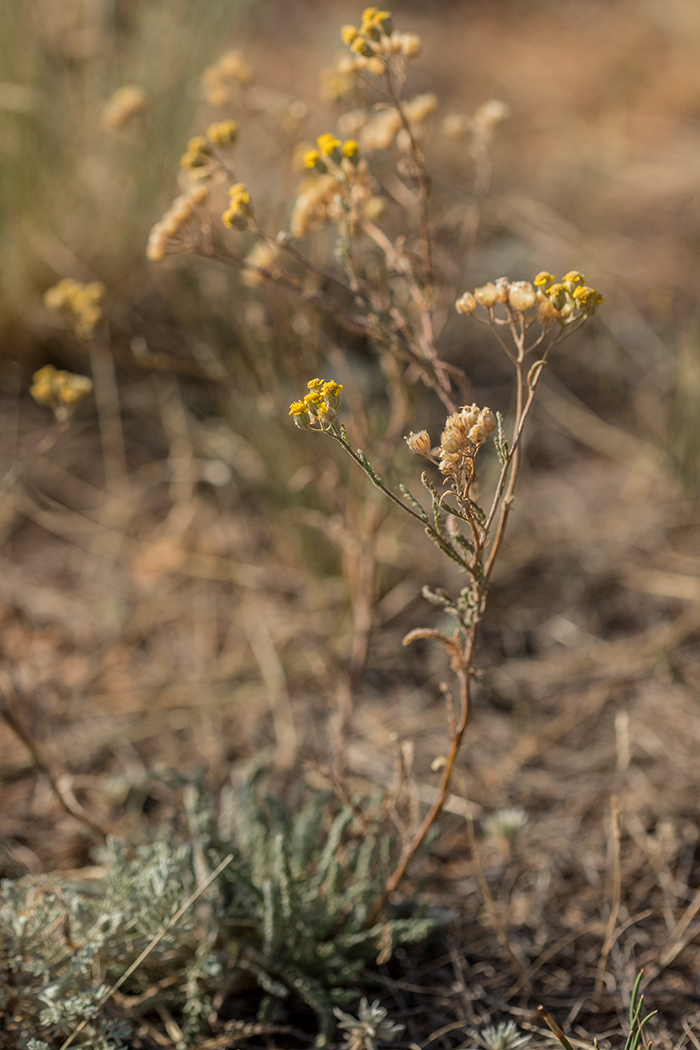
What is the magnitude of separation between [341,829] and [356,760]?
501 millimetres

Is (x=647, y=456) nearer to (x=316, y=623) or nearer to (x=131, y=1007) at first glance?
(x=316, y=623)

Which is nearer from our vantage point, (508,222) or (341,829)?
(341,829)

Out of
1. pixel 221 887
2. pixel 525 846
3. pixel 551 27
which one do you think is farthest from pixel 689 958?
pixel 551 27

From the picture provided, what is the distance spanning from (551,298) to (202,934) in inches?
44.3

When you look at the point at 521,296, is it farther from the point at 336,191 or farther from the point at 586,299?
the point at 336,191

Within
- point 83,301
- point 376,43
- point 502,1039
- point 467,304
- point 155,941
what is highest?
point 376,43

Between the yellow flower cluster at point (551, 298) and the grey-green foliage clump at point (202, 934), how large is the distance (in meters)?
0.81

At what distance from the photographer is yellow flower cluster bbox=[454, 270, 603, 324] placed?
1.02 metres

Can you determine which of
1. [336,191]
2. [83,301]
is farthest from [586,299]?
[83,301]

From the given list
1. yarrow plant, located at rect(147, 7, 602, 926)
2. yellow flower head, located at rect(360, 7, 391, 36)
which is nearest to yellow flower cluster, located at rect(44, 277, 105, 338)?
yarrow plant, located at rect(147, 7, 602, 926)

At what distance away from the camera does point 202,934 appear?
1388 millimetres

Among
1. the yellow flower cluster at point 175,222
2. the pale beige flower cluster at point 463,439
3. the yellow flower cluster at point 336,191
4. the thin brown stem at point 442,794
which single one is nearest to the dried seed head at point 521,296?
the pale beige flower cluster at point 463,439

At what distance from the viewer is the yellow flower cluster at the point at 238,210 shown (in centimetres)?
121

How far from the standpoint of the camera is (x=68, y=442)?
9.05ft
